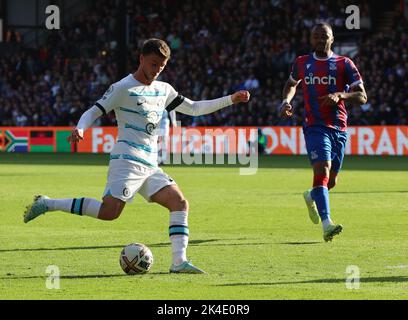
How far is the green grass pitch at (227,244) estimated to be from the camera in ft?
28.4

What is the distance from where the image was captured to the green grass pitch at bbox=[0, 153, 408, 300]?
8656mm

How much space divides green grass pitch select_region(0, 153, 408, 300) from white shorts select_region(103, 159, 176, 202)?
0.74 m

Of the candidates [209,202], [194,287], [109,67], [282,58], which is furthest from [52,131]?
[194,287]

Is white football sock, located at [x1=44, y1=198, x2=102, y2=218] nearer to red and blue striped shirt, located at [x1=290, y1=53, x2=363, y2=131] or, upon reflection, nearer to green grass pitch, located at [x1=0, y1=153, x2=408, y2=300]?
green grass pitch, located at [x1=0, y1=153, x2=408, y2=300]

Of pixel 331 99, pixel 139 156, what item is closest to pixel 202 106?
pixel 139 156

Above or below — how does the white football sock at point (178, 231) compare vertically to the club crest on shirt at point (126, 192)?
below

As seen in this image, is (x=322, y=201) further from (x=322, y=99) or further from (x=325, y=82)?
(x=325, y=82)

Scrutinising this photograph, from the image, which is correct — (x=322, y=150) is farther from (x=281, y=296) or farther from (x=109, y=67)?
(x=109, y=67)

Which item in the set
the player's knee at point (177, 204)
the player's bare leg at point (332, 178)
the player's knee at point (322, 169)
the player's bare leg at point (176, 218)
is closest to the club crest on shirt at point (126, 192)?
the player's bare leg at point (176, 218)

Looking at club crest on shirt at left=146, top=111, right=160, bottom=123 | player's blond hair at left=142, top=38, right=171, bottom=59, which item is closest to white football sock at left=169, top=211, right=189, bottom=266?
club crest on shirt at left=146, top=111, right=160, bottom=123

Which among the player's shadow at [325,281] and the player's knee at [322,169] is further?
the player's knee at [322,169]

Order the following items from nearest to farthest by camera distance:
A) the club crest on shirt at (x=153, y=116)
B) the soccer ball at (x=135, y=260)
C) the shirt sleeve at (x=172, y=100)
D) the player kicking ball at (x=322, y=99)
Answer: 1. the soccer ball at (x=135, y=260)
2. the club crest on shirt at (x=153, y=116)
3. the shirt sleeve at (x=172, y=100)
4. the player kicking ball at (x=322, y=99)

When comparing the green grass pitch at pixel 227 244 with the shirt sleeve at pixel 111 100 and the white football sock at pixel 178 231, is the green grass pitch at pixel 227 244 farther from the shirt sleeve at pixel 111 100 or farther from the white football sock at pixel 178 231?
the shirt sleeve at pixel 111 100

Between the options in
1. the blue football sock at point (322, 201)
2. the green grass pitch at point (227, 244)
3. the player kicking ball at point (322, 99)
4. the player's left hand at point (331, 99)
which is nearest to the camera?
the green grass pitch at point (227, 244)
